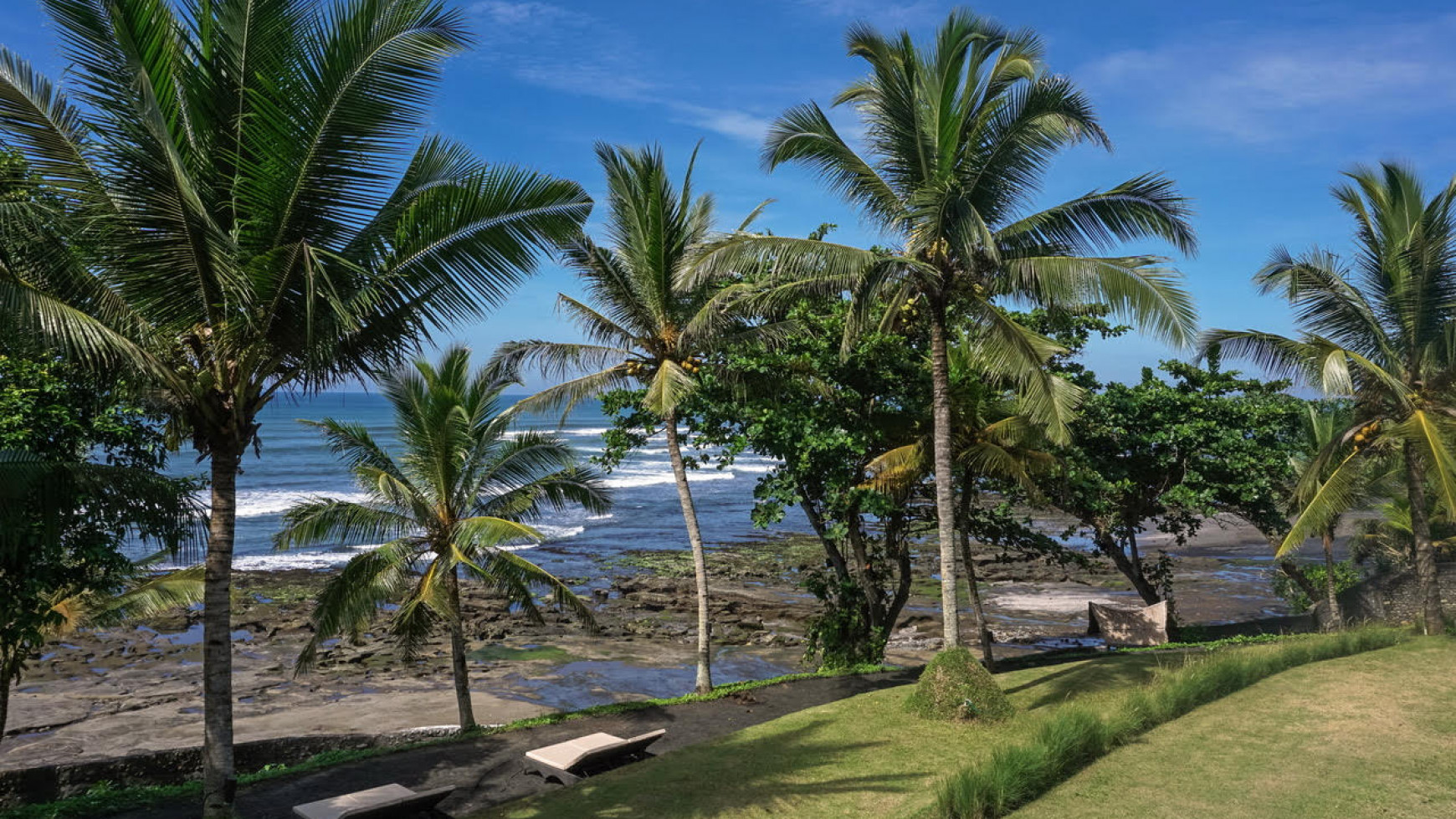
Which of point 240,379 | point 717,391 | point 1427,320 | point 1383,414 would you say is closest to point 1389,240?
point 1427,320

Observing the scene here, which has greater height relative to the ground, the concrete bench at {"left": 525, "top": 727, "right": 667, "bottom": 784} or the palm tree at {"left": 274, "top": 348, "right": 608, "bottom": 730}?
the palm tree at {"left": 274, "top": 348, "right": 608, "bottom": 730}

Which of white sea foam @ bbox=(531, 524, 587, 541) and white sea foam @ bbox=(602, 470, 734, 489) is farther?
white sea foam @ bbox=(602, 470, 734, 489)

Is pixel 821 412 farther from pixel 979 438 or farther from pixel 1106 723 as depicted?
pixel 1106 723

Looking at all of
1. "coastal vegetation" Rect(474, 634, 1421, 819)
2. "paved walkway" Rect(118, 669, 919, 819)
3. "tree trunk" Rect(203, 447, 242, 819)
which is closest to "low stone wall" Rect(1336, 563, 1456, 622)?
"coastal vegetation" Rect(474, 634, 1421, 819)

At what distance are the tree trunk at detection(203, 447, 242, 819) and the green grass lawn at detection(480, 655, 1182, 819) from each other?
224 centimetres

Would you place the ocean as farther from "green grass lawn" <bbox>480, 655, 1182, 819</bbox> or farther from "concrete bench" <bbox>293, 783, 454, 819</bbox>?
"concrete bench" <bbox>293, 783, 454, 819</bbox>

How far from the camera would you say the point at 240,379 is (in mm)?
6695

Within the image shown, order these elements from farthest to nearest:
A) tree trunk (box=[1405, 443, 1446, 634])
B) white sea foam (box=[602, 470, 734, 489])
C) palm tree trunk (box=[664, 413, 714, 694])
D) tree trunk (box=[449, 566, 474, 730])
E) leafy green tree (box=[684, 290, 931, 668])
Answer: white sea foam (box=[602, 470, 734, 489])
palm tree trunk (box=[664, 413, 714, 694])
leafy green tree (box=[684, 290, 931, 668])
tree trunk (box=[1405, 443, 1446, 634])
tree trunk (box=[449, 566, 474, 730])

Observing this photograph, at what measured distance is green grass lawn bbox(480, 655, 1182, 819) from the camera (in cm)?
778

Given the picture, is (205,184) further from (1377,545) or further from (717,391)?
(1377,545)

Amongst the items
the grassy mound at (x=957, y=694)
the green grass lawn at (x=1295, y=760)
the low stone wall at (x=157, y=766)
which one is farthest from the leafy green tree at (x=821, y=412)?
the low stone wall at (x=157, y=766)

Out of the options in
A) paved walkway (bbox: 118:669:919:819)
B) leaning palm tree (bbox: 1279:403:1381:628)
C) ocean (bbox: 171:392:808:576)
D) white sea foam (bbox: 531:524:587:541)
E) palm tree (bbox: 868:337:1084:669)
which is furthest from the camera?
white sea foam (bbox: 531:524:587:541)

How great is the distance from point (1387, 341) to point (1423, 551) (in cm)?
329

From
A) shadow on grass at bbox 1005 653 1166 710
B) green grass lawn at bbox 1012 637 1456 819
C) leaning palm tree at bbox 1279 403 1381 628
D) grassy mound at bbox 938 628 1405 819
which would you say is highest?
leaning palm tree at bbox 1279 403 1381 628
